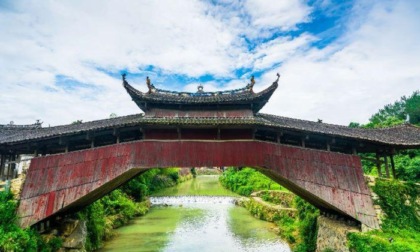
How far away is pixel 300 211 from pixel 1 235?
50.2 ft

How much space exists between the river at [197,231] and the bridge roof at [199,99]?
320 inches

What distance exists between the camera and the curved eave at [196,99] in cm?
1421

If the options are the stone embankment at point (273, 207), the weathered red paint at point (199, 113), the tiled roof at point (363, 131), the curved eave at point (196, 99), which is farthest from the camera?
the stone embankment at point (273, 207)

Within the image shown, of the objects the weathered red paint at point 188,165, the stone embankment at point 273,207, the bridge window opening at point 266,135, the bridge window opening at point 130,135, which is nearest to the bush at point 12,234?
the weathered red paint at point 188,165

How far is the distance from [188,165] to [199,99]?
410cm

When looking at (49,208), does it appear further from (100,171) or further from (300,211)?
(300,211)

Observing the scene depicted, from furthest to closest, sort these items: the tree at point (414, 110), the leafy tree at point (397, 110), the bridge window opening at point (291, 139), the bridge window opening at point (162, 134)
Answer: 1. the leafy tree at point (397, 110)
2. the tree at point (414, 110)
3. the bridge window opening at point (291, 139)
4. the bridge window opening at point (162, 134)

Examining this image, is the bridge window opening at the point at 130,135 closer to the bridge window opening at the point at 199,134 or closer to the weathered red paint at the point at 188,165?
the weathered red paint at the point at 188,165

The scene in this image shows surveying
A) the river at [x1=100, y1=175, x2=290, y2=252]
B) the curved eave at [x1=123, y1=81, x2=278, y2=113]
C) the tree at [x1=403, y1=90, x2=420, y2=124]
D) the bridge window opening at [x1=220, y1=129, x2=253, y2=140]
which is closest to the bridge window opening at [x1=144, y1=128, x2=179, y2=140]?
the bridge window opening at [x1=220, y1=129, x2=253, y2=140]

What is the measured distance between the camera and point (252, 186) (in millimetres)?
35969

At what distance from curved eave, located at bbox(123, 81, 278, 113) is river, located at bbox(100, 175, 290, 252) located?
8.22m

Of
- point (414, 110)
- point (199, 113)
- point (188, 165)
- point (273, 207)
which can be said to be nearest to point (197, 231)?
point (273, 207)

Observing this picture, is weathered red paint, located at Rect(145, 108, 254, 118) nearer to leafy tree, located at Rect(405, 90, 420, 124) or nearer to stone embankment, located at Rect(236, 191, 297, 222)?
stone embankment, located at Rect(236, 191, 297, 222)

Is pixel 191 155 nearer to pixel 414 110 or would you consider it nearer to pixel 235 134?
pixel 235 134
